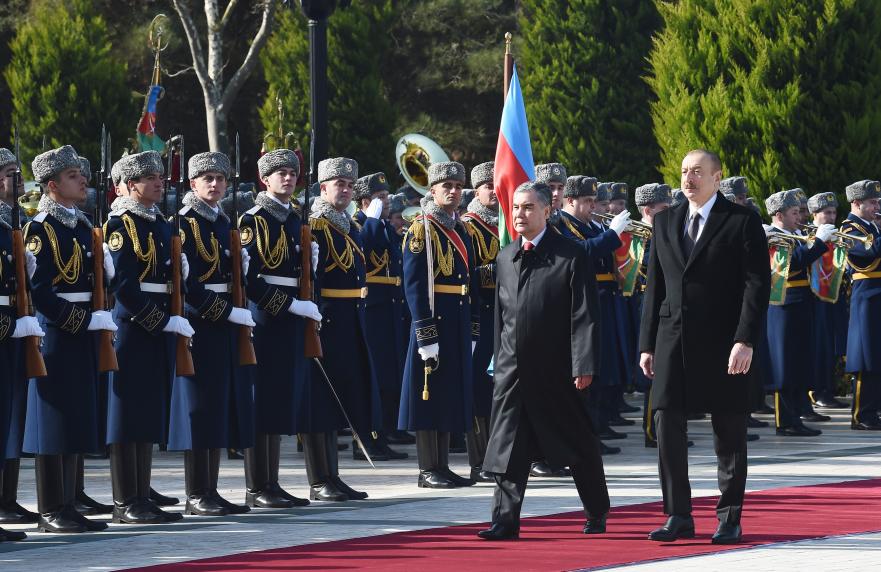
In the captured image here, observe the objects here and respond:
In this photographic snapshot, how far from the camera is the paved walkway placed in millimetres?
8398

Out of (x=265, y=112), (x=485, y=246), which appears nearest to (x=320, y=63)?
(x=485, y=246)

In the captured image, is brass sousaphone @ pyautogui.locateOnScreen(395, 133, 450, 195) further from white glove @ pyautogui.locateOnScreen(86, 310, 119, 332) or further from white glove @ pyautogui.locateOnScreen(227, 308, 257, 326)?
white glove @ pyautogui.locateOnScreen(86, 310, 119, 332)

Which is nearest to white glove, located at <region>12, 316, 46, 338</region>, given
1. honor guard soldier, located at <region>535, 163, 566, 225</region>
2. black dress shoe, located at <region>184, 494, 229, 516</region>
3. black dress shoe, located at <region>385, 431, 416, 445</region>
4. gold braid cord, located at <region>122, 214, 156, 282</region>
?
gold braid cord, located at <region>122, 214, 156, 282</region>

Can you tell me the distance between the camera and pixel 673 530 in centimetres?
875

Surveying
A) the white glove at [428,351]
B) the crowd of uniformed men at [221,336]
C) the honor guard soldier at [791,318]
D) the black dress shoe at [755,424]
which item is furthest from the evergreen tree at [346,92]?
the white glove at [428,351]

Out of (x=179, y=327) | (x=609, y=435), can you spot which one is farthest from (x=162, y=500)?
(x=609, y=435)

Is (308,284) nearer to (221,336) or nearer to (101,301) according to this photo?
(221,336)

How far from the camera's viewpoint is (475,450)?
11.7 m

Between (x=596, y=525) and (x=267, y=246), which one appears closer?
(x=596, y=525)

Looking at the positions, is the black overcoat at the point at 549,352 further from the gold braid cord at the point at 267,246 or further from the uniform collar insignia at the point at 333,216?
the uniform collar insignia at the point at 333,216

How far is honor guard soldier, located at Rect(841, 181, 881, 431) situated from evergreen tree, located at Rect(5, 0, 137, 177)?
17.9m

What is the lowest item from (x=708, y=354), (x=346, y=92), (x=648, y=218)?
(x=708, y=354)

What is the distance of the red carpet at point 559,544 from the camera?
323 inches

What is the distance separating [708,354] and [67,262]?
10.9 feet
